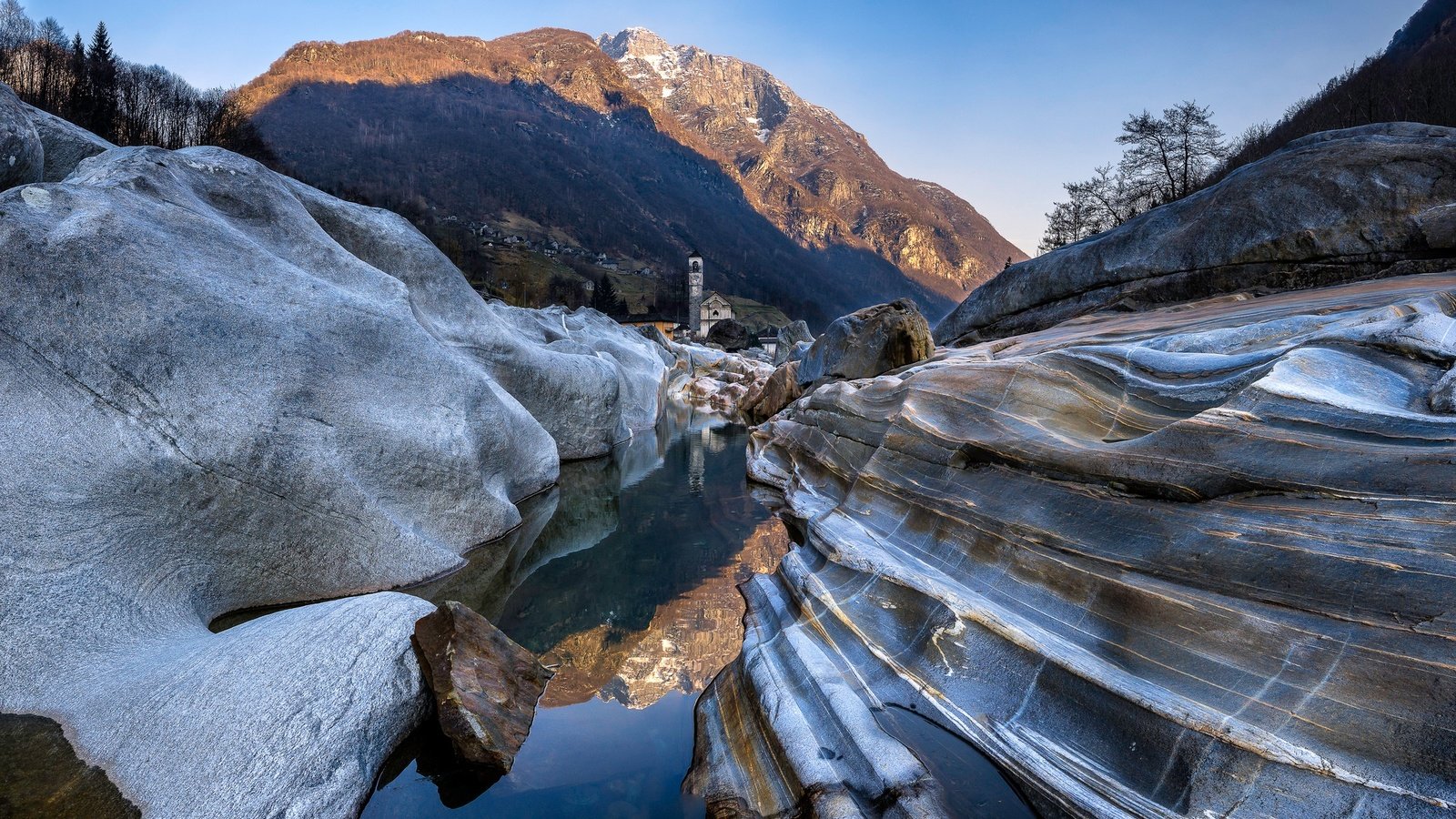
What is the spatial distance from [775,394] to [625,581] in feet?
49.3

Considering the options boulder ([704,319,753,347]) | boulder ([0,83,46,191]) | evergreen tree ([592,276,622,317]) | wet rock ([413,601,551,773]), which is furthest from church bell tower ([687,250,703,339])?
wet rock ([413,601,551,773])

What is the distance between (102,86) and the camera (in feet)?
147

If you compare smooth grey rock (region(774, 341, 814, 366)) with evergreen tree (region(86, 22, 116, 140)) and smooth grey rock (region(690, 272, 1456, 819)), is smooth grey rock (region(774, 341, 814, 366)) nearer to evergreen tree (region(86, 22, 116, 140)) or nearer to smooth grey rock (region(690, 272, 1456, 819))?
smooth grey rock (region(690, 272, 1456, 819))

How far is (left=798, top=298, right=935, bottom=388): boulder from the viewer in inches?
537

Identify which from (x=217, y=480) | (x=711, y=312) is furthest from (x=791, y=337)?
(x=217, y=480)

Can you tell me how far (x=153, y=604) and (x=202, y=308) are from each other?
2616 millimetres

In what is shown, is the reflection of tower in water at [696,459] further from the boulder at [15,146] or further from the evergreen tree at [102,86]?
the evergreen tree at [102,86]

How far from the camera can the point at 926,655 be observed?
438 centimetres

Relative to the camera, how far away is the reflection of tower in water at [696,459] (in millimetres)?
13008

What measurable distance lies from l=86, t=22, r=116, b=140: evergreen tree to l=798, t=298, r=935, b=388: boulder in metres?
50.1

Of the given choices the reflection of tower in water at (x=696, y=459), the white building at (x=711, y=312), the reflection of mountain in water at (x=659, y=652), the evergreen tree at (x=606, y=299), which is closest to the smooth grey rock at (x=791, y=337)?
the reflection of tower in water at (x=696, y=459)

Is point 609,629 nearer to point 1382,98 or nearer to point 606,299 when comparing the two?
point 1382,98

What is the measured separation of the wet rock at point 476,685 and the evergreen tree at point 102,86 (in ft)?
179

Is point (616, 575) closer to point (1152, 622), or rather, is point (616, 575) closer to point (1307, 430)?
point (1152, 622)
